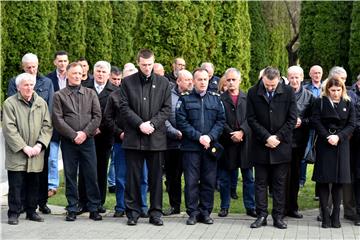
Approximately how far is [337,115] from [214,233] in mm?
2289

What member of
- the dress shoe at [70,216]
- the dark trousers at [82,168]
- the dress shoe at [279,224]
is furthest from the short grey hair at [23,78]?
the dress shoe at [279,224]

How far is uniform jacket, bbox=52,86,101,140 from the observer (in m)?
9.14

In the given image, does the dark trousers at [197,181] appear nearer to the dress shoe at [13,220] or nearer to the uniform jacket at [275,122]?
the uniform jacket at [275,122]

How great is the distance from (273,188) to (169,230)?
1.54m

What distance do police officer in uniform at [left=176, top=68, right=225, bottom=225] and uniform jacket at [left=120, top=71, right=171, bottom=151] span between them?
30 cm

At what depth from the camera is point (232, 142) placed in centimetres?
970

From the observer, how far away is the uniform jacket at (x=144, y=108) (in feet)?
29.6

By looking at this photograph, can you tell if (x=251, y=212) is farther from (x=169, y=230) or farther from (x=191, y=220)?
(x=169, y=230)

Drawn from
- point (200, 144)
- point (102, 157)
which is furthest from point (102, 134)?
point (200, 144)

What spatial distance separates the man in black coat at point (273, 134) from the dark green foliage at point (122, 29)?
23226mm

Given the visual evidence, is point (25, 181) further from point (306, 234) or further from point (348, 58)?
point (348, 58)

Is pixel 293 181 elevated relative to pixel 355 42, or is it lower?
lower

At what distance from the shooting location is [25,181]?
931cm

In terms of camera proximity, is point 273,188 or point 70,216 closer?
Result: point 273,188
